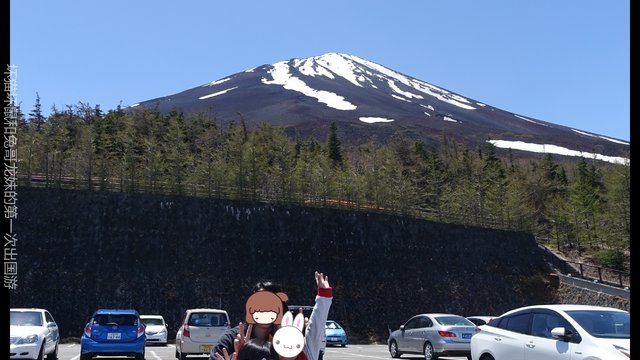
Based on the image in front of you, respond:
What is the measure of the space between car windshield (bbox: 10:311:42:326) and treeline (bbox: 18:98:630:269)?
20583 millimetres

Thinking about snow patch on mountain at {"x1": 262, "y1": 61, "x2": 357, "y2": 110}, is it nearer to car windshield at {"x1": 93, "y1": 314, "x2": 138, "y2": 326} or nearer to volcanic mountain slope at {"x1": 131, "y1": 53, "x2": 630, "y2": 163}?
volcanic mountain slope at {"x1": 131, "y1": 53, "x2": 630, "y2": 163}

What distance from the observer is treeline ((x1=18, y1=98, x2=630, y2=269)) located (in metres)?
39.6

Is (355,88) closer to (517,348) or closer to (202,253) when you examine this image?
(202,253)

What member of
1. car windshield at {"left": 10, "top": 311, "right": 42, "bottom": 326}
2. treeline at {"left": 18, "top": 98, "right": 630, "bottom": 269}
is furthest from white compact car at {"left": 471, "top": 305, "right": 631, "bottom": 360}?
treeline at {"left": 18, "top": 98, "right": 630, "bottom": 269}

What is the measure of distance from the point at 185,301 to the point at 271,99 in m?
143

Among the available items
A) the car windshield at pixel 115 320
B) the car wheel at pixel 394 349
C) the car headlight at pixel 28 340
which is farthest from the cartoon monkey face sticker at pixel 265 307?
the car wheel at pixel 394 349

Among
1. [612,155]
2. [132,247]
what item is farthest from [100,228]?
[612,155]

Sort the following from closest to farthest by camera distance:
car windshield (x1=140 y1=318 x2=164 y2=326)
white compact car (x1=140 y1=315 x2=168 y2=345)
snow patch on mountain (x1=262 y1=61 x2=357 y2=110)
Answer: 1. white compact car (x1=140 y1=315 x2=168 y2=345)
2. car windshield (x1=140 y1=318 x2=164 y2=326)
3. snow patch on mountain (x1=262 y1=61 x2=357 y2=110)

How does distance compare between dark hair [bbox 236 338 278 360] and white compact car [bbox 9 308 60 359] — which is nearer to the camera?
dark hair [bbox 236 338 278 360]

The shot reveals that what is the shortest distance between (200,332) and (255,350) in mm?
14142

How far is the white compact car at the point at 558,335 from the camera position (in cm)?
877

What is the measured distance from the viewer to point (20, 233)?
1215 inches

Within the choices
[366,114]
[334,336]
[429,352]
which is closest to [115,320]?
[429,352]

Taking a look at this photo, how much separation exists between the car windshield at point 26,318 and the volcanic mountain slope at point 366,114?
118 m
